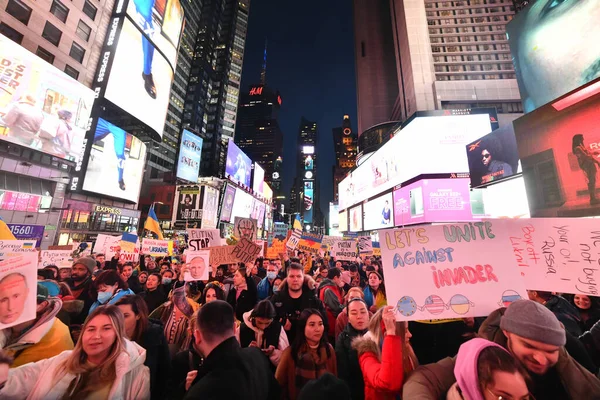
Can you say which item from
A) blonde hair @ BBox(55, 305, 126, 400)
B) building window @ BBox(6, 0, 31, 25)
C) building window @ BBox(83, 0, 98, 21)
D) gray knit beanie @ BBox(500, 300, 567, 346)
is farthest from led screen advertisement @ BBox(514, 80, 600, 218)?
building window @ BBox(83, 0, 98, 21)

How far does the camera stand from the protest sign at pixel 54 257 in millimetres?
7934

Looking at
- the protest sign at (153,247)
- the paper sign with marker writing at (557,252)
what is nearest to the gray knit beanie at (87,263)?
the protest sign at (153,247)

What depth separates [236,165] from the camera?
5072 centimetres

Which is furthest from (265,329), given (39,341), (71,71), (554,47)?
(71,71)

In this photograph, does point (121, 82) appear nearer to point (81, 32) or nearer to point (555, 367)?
point (81, 32)

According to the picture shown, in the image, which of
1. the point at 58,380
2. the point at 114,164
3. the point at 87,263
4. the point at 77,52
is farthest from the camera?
the point at 114,164

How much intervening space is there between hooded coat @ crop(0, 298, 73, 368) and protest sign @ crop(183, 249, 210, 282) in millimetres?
2860

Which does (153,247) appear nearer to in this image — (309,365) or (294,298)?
(294,298)

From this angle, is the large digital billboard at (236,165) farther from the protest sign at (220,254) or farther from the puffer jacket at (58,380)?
the puffer jacket at (58,380)

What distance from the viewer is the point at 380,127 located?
171 ft

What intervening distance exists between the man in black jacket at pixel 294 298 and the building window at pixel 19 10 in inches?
1325

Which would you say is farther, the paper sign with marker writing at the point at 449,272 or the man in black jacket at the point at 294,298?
Answer: the man in black jacket at the point at 294,298

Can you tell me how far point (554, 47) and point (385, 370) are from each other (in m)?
23.7

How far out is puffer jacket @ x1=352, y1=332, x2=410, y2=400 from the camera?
2125mm
